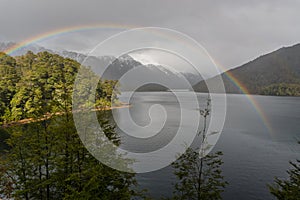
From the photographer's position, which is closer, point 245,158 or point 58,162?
point 58,162

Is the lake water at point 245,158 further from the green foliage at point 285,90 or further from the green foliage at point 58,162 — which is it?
the green foliage at point 285,90

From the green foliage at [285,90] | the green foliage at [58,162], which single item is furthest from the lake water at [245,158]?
the green foliage at [285,90]

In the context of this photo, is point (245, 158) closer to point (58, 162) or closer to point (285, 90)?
point (58, 162)

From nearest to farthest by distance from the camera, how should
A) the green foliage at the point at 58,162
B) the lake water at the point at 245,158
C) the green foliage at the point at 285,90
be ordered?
1. the green foliage at the point at 58,162
2. the lake water at the point at 245,158
3. the green foliage at the point at 285,90

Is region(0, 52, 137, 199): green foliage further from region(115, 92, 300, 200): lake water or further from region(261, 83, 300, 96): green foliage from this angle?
region(261, 83, 300, 96): green foliage

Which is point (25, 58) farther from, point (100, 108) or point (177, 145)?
point (100, 108)

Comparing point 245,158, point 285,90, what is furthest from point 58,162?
point 285,90

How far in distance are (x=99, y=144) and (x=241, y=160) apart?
1021 inches

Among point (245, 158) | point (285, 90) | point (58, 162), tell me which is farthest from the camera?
point (285, 90)

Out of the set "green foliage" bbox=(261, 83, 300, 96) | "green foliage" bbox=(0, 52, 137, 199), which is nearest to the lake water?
"green foliage" bbox=(0, 52, 137, 199)

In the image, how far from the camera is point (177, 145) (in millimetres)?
34094

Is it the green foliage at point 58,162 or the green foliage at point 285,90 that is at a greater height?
the green foliage at point 285,90

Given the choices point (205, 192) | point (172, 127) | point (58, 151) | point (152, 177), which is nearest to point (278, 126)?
point (172, 127)

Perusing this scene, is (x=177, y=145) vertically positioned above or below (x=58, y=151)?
below
